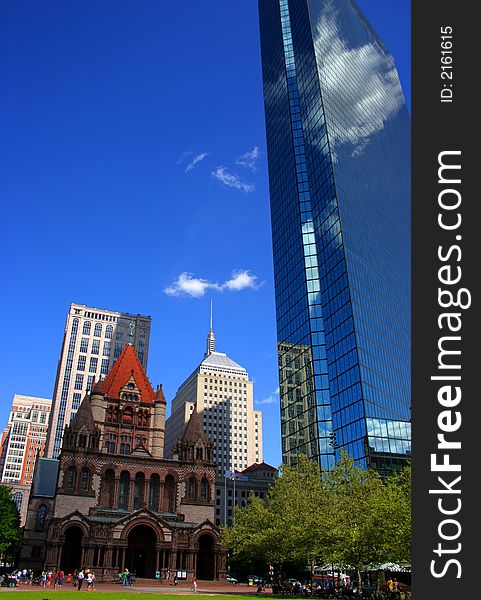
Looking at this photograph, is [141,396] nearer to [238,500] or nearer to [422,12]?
[238,500]

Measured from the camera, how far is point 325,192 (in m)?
108

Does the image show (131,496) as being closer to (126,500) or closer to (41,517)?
(126,500)

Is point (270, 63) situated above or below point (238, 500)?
above

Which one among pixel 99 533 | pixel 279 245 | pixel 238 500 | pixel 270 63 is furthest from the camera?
pixel 238 500

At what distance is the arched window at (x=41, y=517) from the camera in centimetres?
9506

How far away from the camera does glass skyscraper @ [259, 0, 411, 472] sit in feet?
308

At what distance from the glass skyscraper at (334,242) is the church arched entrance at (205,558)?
24.1 meters

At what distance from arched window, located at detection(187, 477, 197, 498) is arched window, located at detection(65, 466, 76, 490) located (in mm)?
17532

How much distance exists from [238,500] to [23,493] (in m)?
82.7

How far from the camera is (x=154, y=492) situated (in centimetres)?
8631

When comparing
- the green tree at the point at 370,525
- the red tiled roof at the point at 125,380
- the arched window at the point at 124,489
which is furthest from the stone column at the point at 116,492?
the green tree at the point at 370,525

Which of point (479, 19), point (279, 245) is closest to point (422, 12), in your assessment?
point (479, 19)

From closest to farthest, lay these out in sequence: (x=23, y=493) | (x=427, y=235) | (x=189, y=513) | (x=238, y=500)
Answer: (x=427, y=235)
(x=189, y=513)
(x=238, y=500)
(x=23, y=493)

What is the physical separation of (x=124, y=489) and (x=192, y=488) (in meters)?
10.5
